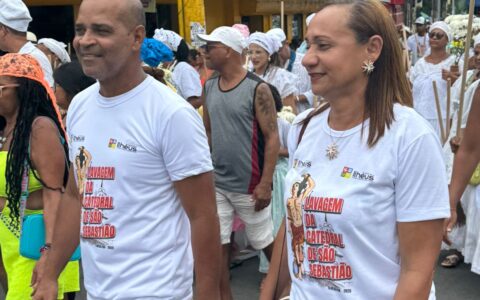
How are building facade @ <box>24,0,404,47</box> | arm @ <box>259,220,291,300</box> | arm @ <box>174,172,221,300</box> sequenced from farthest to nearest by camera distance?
building facade @ <box>24,0,404,47</box>, arm @ <box>174,172,221,300</box>, arm @ <box>259,220,291,300</box>

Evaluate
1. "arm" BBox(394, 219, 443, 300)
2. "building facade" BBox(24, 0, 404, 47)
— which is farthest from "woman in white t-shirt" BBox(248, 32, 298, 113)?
"arm" BBox(394, 219, 443, 300)

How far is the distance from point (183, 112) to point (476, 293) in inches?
158

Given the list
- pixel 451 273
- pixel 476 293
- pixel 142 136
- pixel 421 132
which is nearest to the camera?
pixel 421 132

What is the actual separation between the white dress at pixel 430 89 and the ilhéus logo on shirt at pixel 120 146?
7047mm

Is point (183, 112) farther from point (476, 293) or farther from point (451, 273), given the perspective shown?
point (451, 273)

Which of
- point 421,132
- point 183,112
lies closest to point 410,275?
point 421,132

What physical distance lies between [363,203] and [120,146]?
0.93 m

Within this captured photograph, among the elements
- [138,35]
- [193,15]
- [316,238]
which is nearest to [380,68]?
[316,238]

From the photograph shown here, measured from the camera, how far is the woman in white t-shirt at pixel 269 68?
7.69m

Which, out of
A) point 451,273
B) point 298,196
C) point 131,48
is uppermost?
point 131,48

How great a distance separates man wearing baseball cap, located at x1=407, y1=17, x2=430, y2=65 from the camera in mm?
18609

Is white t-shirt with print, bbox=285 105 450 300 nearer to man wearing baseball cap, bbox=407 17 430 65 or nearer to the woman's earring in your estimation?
the woman's earring

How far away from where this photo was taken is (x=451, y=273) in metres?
6.42

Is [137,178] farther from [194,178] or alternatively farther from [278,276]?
[278,276]
